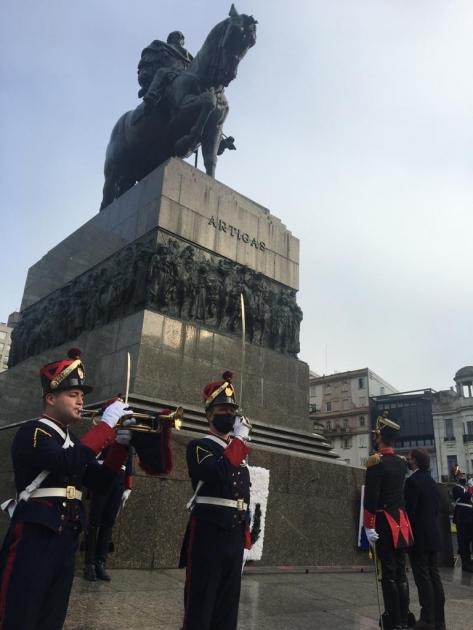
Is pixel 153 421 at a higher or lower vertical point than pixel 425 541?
higher

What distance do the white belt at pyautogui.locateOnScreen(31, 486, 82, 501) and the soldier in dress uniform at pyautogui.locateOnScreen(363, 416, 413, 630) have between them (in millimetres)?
3617

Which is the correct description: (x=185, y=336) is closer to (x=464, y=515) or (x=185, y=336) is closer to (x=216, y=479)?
(x=216, y=479)

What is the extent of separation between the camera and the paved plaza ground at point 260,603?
5297mm

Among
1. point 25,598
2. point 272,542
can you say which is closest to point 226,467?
point 25,598

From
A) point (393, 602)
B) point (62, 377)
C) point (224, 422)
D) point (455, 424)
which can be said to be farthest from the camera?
point (455, 424)

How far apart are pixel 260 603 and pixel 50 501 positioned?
4076 millimetres

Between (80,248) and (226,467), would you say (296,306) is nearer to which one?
(80,248)

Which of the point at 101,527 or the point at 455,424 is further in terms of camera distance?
the point at 455,424

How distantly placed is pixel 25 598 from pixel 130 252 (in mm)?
10342

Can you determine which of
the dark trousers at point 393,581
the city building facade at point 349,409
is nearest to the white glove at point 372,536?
the dark trousers at point 393,581

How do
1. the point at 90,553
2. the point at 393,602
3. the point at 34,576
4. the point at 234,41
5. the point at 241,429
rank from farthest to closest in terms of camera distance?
1. the point at 234,41
2. the point at 90,553
3. the point at 393,602
4. the point at 241,429
5. the point at 34,576

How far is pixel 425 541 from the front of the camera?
6.59 m

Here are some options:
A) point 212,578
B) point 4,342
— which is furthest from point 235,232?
point 4,342

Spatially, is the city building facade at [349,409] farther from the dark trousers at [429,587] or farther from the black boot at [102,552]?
the black boot at [102,552]
